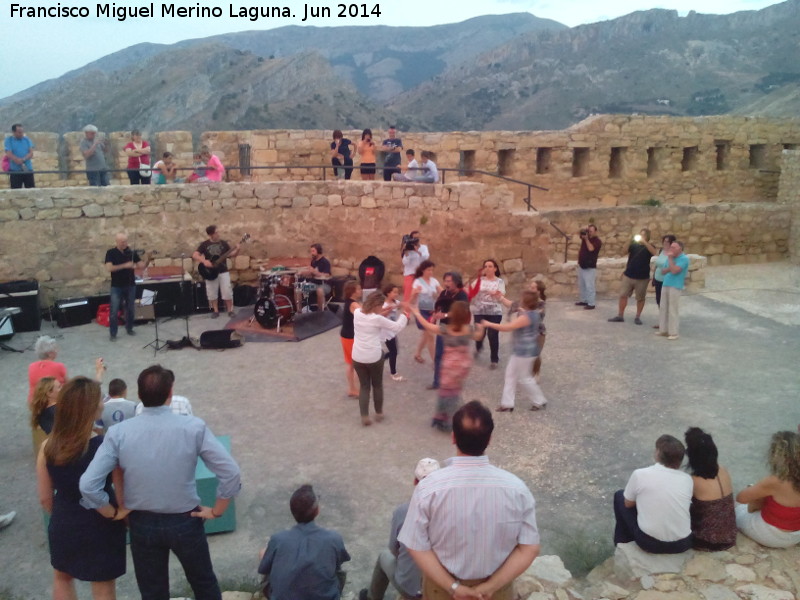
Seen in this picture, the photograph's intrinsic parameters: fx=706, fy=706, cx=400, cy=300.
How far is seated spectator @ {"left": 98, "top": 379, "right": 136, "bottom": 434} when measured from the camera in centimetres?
549

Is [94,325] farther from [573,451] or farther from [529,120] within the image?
[529,120]

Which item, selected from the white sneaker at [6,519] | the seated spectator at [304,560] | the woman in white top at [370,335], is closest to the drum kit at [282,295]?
the woman in white top at [370,335]

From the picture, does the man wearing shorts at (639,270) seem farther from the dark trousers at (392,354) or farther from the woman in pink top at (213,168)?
the woman in pink top at (213,168)

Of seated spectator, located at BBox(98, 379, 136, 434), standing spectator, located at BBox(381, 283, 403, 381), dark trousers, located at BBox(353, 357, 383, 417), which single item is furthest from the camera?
standing spectator, located at BBox(381, 283, 403, 381)

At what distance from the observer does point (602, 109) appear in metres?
50.0

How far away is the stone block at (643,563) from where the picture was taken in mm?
4582

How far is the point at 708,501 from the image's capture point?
469 cm

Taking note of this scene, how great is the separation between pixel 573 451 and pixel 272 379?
4038mm

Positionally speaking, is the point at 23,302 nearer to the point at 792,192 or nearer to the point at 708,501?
the point at 708,501

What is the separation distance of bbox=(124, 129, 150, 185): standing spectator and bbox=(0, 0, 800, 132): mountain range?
21664 millimetres

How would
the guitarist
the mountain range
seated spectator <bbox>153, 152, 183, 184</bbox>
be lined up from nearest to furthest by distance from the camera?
the guitarist → seated spectator <bbox>153, 152, 183, 184</bbox> → the mountain range

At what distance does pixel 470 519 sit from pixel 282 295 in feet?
28.7

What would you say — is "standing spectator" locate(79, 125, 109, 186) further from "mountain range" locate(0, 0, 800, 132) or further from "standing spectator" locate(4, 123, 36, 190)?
"mountain range" locate(0, 0, 800, 132)

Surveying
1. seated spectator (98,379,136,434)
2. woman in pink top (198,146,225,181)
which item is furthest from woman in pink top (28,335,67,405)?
woman in pink top (198,146,225,181)
